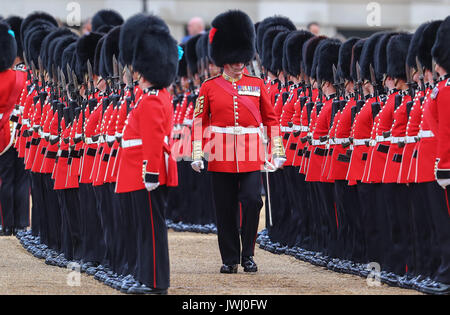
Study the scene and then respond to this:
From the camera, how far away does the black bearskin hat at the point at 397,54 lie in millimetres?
8578

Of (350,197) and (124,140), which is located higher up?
(124,140)

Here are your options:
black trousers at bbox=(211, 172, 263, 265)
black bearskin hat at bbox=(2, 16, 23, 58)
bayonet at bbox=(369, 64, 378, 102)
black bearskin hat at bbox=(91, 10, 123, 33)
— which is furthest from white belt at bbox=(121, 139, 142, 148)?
black bearskin hat at bbox=(91, 10, 123, 33)

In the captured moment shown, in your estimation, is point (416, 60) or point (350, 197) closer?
point (416, 60)

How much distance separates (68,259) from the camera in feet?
30.8

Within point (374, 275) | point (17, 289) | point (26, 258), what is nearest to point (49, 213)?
point (26, 258)

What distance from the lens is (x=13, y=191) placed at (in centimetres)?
1135

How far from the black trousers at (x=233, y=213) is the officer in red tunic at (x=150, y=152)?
1.39 meters

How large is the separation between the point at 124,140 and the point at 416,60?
2.01 meters

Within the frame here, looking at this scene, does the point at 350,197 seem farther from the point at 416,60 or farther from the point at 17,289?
the point at 17,289

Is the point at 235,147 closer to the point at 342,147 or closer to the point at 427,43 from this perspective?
the point at 342,147

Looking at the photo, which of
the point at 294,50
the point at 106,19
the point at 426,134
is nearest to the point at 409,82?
the point at 426,134

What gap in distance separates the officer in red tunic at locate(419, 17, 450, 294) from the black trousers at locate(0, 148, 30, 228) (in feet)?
15.6

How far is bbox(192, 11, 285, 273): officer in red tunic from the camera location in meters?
8.99

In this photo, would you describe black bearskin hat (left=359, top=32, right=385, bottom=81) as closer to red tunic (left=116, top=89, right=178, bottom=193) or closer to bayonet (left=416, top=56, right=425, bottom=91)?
bayonet (left=416, top=56, right=425, bottom=91)
